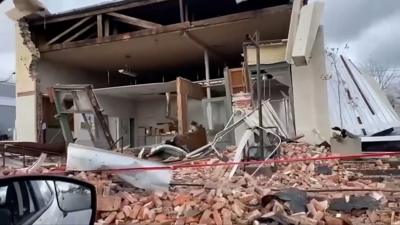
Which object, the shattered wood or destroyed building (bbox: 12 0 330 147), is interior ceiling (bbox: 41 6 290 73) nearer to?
destroyed building (bbox: 12 0 330 147)

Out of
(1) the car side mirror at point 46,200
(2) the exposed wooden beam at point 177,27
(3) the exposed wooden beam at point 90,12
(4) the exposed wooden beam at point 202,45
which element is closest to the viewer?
(1) the car side mirror at point 46,200

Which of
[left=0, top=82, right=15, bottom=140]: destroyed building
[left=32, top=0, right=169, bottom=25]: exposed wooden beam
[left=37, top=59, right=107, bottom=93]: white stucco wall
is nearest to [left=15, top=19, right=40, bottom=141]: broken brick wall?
[left=37, top=59, right=107, bottom=93]: white stucco wall

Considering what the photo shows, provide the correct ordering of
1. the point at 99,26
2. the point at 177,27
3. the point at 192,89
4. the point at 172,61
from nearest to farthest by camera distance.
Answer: the point at 177,27, the point at 192,89, the point at 99,26, the point at 172,61

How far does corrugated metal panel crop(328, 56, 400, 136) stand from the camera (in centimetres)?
1592

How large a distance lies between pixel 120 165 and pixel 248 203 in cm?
260

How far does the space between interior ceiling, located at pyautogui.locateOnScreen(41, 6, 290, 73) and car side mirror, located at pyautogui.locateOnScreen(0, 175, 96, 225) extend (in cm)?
1521

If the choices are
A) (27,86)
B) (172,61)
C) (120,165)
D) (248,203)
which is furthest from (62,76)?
(248,203)

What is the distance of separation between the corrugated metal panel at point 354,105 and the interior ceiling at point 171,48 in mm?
3120

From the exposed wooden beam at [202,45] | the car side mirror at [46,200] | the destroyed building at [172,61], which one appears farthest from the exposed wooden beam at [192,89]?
the car side mirror at [46,200]

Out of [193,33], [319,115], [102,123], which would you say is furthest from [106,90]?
[319,115]

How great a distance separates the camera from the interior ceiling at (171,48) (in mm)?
18219

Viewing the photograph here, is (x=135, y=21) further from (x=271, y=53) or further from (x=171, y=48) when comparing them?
(x=271, y=53)

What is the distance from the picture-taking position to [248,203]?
6.23m

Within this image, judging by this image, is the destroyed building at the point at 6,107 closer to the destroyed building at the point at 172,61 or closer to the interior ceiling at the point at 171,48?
the destroyed building at the point at 172,61
